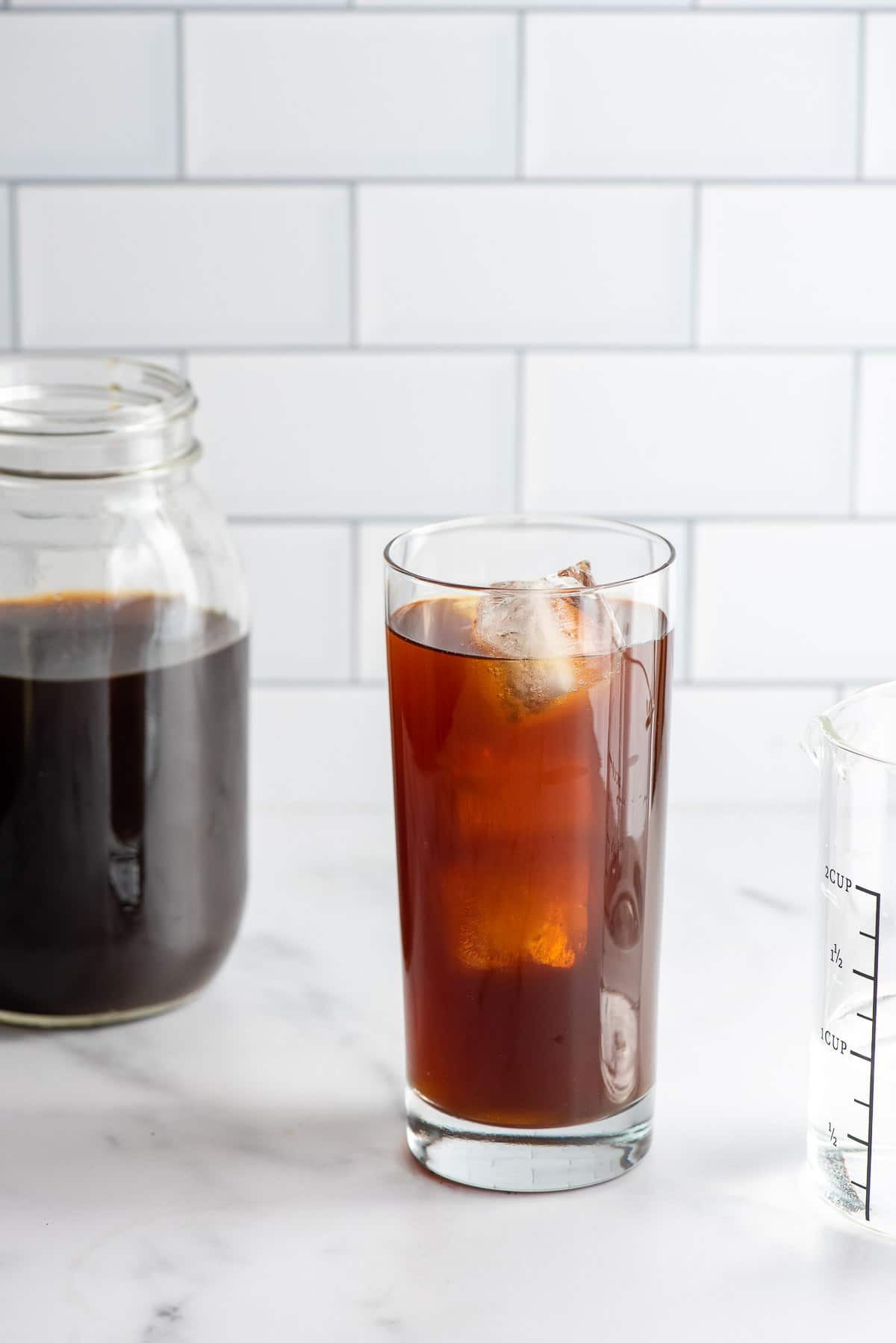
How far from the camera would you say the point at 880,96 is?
94 centimetres

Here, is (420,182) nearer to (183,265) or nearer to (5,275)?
(183,265)

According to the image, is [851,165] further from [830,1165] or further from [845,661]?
[830,1165]

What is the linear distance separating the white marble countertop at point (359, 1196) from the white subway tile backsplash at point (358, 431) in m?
0.30

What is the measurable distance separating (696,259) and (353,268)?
0.21 meters

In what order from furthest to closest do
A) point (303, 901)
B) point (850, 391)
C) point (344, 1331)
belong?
point (850, 391) → point (303, 901) → point (344, 1331)

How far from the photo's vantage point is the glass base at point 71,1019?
730 mm

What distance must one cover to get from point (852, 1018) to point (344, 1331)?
219mm

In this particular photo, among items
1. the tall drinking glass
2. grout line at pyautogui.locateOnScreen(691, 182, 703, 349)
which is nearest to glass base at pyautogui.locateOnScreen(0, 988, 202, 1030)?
the tall drinking glass

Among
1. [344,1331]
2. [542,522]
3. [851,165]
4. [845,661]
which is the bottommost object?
[344,1331]

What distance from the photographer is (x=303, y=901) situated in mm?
889

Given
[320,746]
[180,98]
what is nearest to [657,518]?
[320,746]

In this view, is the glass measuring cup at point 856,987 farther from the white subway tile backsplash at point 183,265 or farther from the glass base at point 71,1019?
the white subway tile backsplash at point 183,265

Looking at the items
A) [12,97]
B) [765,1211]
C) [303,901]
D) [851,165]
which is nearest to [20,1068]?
[303,901]

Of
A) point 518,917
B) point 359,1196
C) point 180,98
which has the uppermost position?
point 180,98
